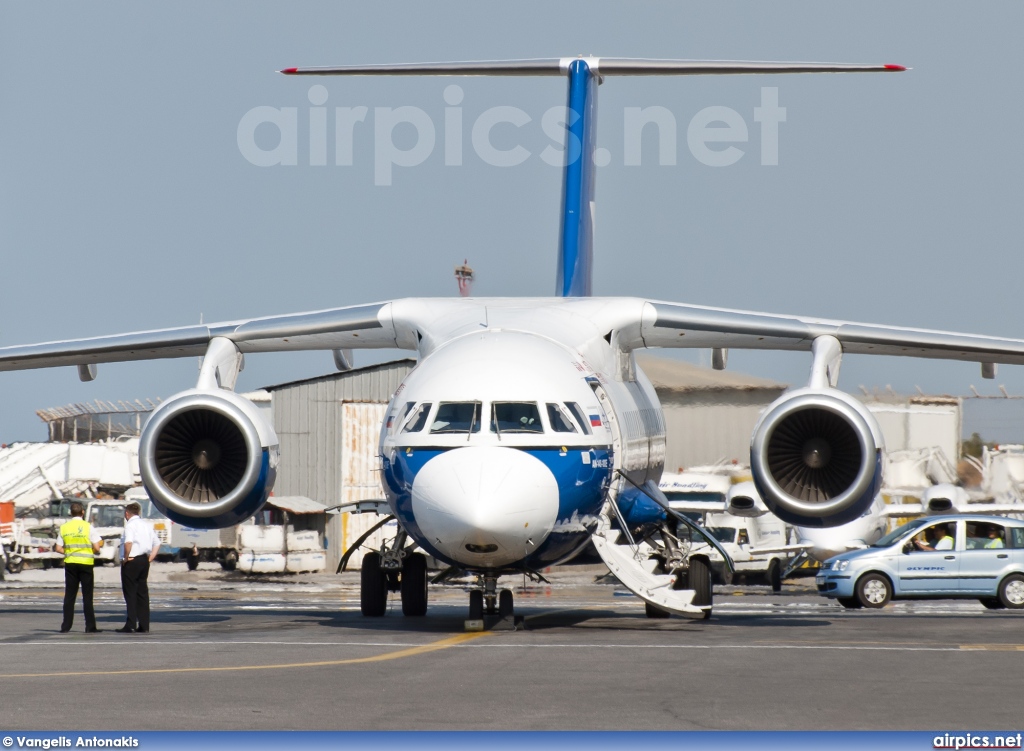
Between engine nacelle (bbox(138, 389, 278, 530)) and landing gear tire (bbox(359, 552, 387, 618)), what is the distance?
213 cm

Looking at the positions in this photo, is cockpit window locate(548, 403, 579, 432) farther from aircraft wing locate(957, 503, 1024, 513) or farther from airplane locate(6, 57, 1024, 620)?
aircraft wing locate(957, 503, 1024, 513)

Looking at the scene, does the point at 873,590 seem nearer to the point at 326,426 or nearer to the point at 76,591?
the point at 76,591

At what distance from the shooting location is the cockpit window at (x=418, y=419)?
15391mm

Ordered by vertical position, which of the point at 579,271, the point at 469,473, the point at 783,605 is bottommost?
the point at 783,605

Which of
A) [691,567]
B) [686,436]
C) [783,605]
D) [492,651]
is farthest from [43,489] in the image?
[492,651]

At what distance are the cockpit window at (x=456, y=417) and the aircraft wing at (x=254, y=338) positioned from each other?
360 centimetres

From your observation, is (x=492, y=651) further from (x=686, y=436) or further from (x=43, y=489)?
(x=43, y=489)

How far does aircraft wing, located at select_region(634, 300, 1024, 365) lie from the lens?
59.8 feet

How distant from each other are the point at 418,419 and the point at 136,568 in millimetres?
3631

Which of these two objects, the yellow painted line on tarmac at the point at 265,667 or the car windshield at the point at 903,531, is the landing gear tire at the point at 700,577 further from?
the car windshield at the point at 903,531

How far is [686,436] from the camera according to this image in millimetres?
47281

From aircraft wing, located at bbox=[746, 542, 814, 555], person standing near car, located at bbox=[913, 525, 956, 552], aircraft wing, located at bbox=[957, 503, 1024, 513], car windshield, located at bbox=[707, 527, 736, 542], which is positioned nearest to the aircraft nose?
person standing near car, located at bbox=[913, 525, 956, 552]

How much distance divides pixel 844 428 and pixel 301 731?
936 cm

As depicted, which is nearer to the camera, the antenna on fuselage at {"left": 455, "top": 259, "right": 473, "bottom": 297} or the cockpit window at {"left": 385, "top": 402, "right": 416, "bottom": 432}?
the cockpit window at {"left": 385, "top": 402, "right": 416, "bottom": 432}
